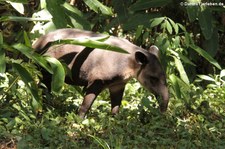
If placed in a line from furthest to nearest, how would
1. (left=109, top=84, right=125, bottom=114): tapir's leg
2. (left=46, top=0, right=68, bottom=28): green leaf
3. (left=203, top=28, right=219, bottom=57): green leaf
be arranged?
(left=203, top=28, right=219, bottom=57): green leaf, (left=109, top=84, right=125, bottom=114): tapir's leg, (left=46, top=0, right=68, bottom=28): green leaf

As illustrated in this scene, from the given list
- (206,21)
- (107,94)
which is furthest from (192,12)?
(107,94)

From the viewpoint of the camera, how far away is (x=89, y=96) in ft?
21.2

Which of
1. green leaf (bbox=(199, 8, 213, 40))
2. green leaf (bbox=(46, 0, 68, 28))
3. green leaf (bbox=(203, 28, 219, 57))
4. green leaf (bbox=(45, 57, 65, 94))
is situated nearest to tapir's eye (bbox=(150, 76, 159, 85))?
green leaf (bbox=(199, 8, 213, 40))

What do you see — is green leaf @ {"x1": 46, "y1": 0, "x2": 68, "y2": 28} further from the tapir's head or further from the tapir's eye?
the tapir's eye

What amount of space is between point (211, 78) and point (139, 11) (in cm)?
144

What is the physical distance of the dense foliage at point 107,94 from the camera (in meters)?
5.14

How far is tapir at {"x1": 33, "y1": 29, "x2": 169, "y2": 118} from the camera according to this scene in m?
6.46

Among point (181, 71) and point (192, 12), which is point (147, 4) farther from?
point (181, 71)

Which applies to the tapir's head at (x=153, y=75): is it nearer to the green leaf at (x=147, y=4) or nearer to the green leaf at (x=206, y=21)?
the green leaf at (x=147, y=4)

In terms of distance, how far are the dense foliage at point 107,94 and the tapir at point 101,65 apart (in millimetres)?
Result: 169

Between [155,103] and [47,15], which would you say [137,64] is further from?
[47,15]

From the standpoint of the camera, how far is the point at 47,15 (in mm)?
6059

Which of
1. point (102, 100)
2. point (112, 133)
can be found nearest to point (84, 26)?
point (102, 100)

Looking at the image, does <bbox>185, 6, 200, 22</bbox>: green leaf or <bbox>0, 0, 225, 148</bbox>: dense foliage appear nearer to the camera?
<bbox>0, 0, 225, 148</bbox>: dense foliage
